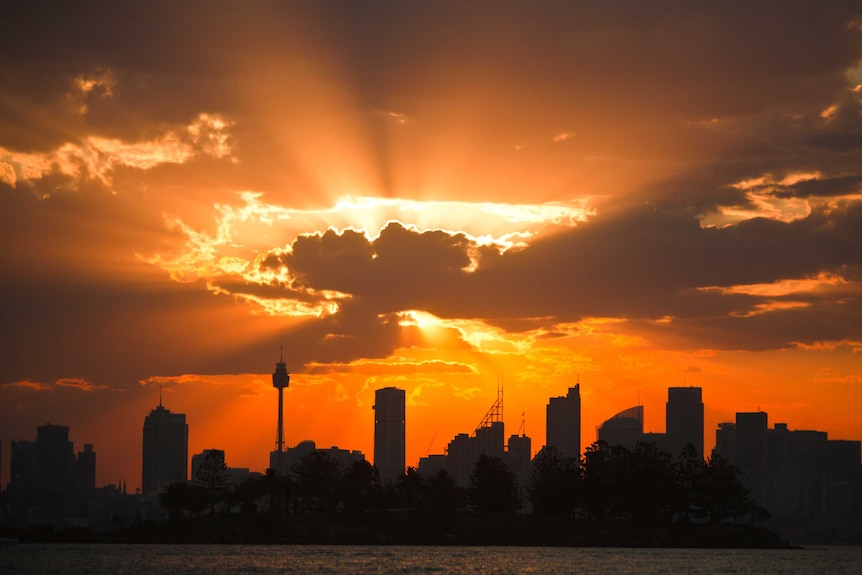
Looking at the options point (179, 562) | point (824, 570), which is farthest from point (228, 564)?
point (824, 570)

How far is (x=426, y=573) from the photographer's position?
150 metres

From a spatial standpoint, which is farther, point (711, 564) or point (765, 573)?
point (711, 564)

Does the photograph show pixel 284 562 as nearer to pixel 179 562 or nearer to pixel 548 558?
pixel 179 562

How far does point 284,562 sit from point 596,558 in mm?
56126

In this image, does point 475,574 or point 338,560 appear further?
point 338,560

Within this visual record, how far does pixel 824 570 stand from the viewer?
195500 mm

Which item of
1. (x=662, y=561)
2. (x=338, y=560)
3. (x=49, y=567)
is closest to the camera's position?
(x=49, y=567)

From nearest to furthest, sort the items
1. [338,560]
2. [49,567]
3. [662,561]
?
[49,567] → [338,560] → [662,561]

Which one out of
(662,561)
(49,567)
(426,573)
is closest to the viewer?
(426,573)

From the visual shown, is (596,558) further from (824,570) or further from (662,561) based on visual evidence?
(824,570)

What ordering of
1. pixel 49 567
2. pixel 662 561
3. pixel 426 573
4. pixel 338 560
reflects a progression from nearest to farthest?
pixel 426 573 → pixel 49 567 → pixel 338 560 → pixel 662 561

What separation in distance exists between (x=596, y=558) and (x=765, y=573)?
110ft

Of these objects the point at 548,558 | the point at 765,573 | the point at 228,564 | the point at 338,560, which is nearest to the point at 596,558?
the point at 548,558

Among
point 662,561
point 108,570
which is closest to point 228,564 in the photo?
point 108,570
